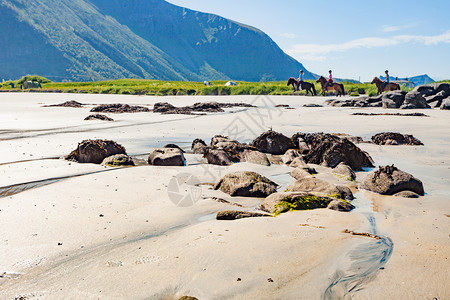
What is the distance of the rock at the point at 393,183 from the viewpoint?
5.94 meters

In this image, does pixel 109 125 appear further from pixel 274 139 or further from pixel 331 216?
pixel 331 216

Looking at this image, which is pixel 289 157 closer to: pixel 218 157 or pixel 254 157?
pixel 254 157

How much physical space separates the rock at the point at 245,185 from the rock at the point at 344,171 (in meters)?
1.82

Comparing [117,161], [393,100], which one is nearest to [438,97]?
[393,100]

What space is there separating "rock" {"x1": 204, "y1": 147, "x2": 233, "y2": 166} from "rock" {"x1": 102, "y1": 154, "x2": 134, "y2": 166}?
1.77 metres

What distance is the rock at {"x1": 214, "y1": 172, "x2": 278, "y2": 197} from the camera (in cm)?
582

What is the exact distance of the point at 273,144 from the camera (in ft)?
32.5

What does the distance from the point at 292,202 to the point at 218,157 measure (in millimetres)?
3430

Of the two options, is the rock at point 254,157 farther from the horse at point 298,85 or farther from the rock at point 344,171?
the horse at point 298,85

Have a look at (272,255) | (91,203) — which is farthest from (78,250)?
(272,255)

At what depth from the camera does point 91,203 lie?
521 centimetres

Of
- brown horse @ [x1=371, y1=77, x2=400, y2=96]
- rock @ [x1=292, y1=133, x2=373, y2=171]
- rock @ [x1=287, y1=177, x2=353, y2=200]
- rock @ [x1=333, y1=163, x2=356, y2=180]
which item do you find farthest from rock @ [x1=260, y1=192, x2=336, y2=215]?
brown horse @ [x1=371, y1=77, x2=400, y2=96]

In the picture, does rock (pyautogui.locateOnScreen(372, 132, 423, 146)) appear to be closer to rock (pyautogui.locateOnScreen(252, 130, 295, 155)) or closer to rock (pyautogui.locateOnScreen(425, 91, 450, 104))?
rock (pyautogui.locateOnScreen(252, 130, 295, 155))

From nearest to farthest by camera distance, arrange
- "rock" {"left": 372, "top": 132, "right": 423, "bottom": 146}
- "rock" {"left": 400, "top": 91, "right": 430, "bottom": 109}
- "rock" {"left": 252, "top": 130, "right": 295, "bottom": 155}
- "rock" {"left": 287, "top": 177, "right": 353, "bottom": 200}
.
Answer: "rock" {"left": 287, "top": 177, "right": 353, "bottom": 200} < "rock" {"left": 252, "top": 130, "right": 295, "bottom": 155} < "rock" {"left": 372, "top": 132, "right": 423, "bottom": 146} < "rock" {"left": 400, "top": 91, "right": 430, "bottom": 109}
